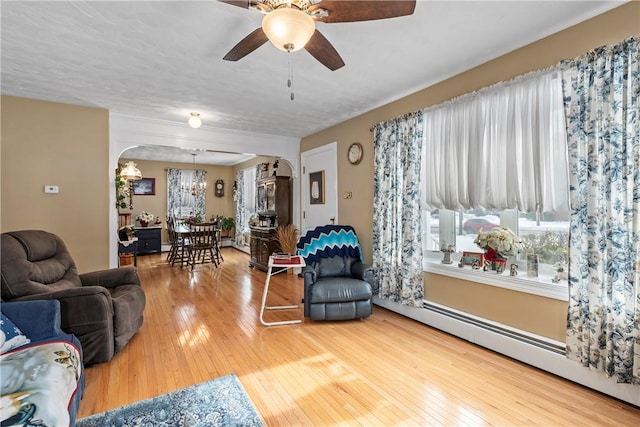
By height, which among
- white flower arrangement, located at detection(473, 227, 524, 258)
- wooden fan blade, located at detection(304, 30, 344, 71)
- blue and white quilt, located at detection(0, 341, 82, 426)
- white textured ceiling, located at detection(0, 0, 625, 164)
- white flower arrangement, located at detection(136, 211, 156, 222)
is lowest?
blue and white quilt, located at detection(0, 341, 82, 426)

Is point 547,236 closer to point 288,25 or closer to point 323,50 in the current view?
point 323,50

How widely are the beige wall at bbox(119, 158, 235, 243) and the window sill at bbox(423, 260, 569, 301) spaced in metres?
7.50

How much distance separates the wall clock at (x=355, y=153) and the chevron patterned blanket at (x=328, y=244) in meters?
1.01

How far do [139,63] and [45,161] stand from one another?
2056 mm

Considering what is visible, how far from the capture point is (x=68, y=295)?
7.73 ft

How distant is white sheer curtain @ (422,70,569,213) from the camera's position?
7.51 feet

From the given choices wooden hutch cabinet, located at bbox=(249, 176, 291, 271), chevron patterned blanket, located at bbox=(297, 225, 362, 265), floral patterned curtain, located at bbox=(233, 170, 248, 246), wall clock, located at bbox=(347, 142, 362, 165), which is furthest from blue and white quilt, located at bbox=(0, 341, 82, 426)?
floral patterned curtain, located at bbox=(233, 170, 248, 246)

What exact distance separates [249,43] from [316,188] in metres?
3.46

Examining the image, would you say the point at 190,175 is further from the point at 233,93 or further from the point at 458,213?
the point at 458,213

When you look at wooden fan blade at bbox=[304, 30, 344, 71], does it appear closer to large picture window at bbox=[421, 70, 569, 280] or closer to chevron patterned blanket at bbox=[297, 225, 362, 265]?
large picture window at bbox=[421, 70, 569, 280]

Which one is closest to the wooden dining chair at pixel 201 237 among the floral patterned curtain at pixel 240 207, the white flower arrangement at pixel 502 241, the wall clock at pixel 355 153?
the floral patterned curtain at pixel 240 207

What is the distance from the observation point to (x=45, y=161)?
363 cm

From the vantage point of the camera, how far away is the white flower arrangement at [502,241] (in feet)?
8.52

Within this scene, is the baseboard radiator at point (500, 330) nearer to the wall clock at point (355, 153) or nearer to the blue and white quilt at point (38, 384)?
the wall clock at point (355, 153)
